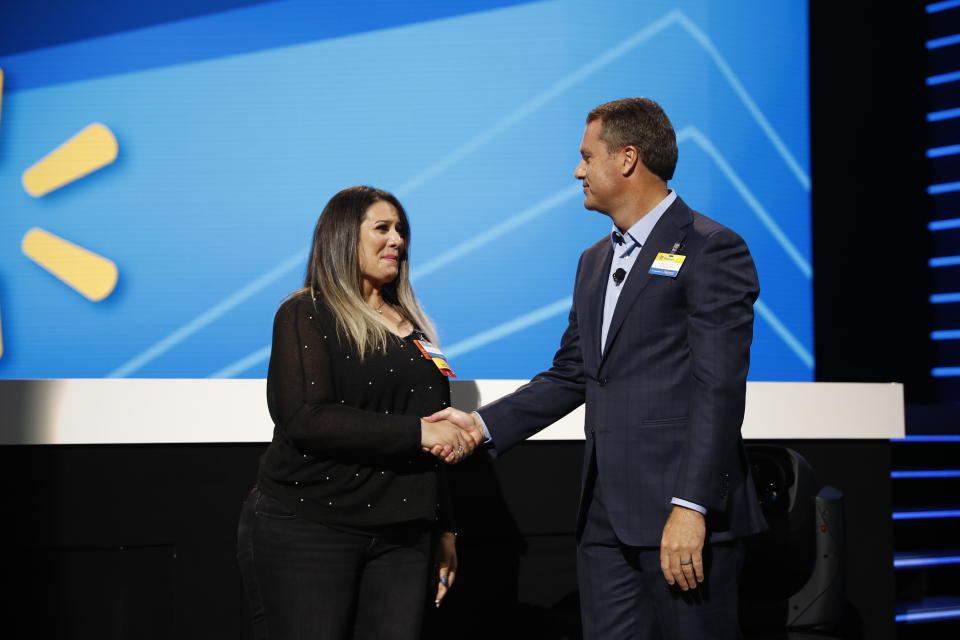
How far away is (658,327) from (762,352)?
3.31 meters

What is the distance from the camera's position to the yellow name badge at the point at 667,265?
5.52ft

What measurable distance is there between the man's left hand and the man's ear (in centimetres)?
68

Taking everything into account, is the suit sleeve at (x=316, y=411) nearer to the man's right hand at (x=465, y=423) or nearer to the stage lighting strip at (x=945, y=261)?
the man's right hand at (x=465, y=423)

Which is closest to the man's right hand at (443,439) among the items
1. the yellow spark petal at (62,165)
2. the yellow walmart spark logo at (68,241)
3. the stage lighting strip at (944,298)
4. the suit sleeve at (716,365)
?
the suit sleeve at (716,365)

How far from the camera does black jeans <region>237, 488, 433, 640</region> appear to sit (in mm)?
1794

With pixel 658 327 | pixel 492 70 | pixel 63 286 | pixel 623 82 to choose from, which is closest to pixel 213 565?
pixel 658 327

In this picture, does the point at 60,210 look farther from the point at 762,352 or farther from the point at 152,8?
the point at 762,352

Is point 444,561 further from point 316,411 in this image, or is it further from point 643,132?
point 643,132

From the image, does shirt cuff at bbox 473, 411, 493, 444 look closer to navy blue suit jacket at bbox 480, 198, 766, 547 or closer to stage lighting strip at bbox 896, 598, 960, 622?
navy blue suit jacket at bbox 480, 198, 766, 547

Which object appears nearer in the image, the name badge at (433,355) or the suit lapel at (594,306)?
the suit lapel at (594,306)

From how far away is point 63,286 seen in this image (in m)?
4.36

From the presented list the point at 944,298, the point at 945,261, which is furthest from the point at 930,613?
the point at 945,261

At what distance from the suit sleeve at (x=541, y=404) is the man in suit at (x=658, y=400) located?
22cm

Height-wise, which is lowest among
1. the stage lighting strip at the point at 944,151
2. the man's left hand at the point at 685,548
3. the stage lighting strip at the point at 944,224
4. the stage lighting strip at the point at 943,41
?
the man's left hand at the point at 685,548
